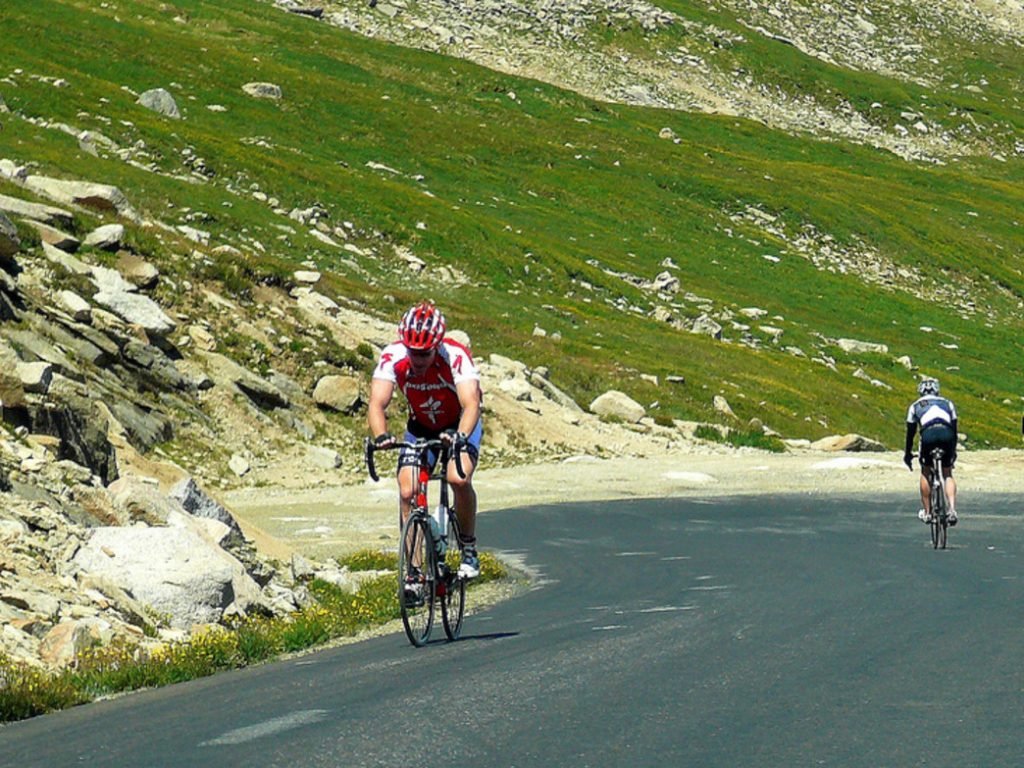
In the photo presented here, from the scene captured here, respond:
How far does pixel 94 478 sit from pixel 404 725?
9.66 meters

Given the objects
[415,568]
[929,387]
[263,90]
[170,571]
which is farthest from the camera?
[263,90]

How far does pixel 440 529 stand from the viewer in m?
12.5

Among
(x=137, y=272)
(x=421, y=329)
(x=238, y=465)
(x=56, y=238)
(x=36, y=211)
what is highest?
(x=36, y=211)

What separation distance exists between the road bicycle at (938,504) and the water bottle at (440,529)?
10.8m

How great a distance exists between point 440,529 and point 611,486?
25002 millimetres

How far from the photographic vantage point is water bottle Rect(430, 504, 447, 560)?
41.0 feet

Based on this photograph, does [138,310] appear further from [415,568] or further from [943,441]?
[415,568]

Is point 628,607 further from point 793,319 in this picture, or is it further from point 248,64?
point 248,64

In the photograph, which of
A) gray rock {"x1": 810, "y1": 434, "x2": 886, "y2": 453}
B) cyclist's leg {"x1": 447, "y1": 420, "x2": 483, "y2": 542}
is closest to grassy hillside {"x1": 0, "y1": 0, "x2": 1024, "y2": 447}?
gray rock {"x1": 810, "y1": 434, "x2": 886, "y2": 453}

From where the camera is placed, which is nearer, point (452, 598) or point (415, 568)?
point (415, 568)

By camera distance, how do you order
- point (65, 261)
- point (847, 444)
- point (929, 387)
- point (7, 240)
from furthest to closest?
1. point (847, 444)
2. point (65, 261)
3. point (7, 240)
4. point (929, 387)

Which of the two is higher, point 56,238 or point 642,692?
point 56,238

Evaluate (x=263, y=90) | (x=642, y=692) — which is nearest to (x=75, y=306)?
(x=642, y=692)

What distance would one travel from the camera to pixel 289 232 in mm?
62531
